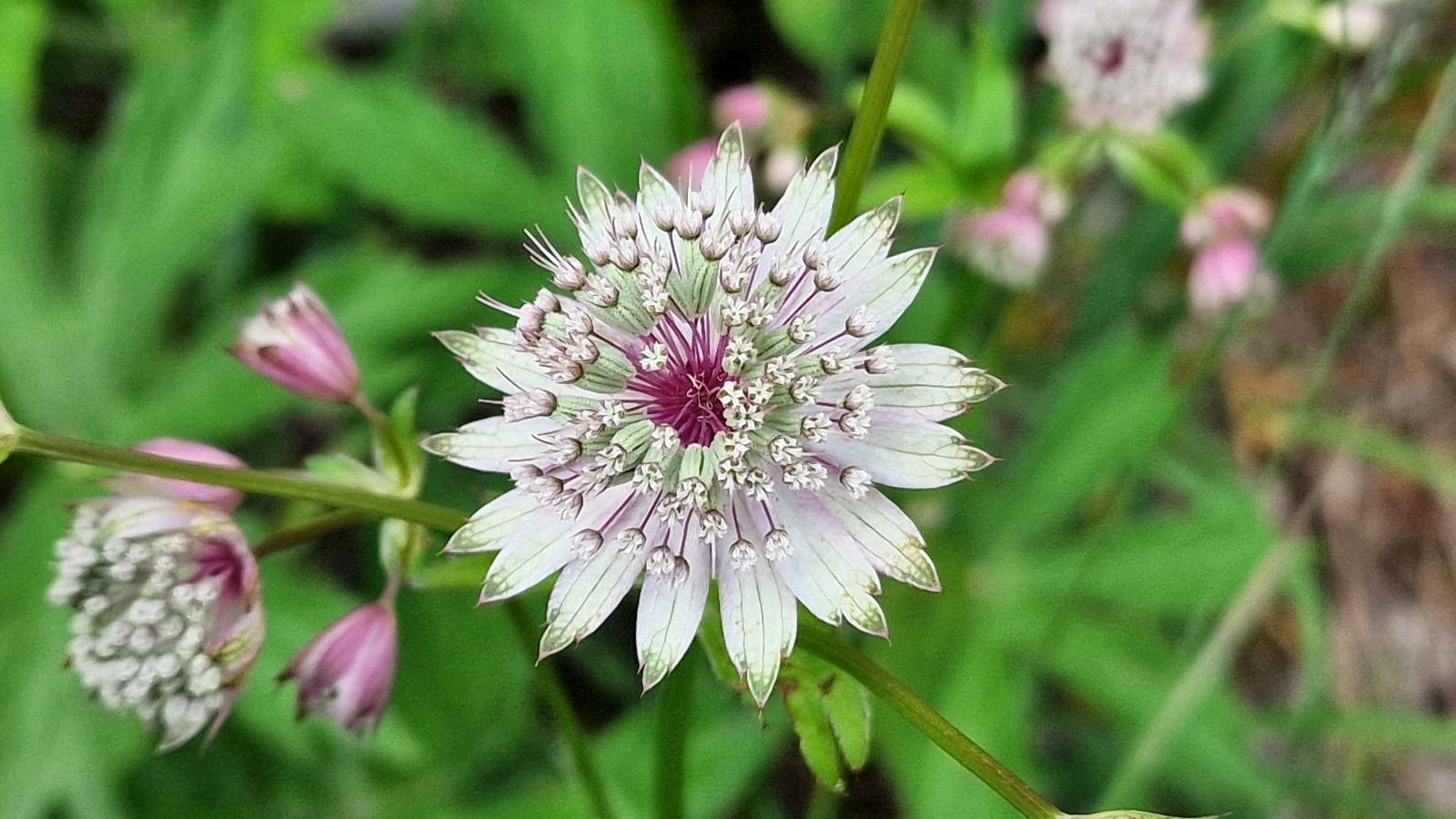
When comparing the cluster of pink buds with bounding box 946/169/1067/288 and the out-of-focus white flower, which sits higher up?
the out-of-focus white flower

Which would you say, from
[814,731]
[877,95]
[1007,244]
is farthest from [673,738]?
[1007,244]

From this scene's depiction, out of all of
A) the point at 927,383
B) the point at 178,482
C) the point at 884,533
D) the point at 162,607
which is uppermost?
the point at 927,383

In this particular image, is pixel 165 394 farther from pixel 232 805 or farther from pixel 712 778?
pixel 712 778

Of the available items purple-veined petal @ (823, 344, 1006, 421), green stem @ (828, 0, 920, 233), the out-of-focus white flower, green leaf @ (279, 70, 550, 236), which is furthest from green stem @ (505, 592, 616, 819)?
the out-of-focus white flower

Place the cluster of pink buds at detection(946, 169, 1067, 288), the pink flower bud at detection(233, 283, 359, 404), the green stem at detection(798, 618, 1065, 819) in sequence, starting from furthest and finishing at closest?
the cluster of pink buds at detection(946, 169, 1067, 288), the pink flower bud at detection(233, 283, 359, 404), the green stem at detection(798, 618, 1065, 819)

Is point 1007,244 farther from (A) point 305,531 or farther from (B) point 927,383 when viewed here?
(A) point 305,531

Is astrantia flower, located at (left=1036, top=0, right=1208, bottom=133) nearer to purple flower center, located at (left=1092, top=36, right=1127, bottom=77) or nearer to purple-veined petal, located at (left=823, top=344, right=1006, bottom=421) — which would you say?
purple flower center, located at (left=1092, top=36, right=1127, bottom=77)

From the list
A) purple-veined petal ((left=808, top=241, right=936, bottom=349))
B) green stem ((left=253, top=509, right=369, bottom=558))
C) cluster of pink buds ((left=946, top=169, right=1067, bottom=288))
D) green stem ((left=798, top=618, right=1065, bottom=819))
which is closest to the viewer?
green stem ((left=798, top=618, right=1065, bottom=819))
